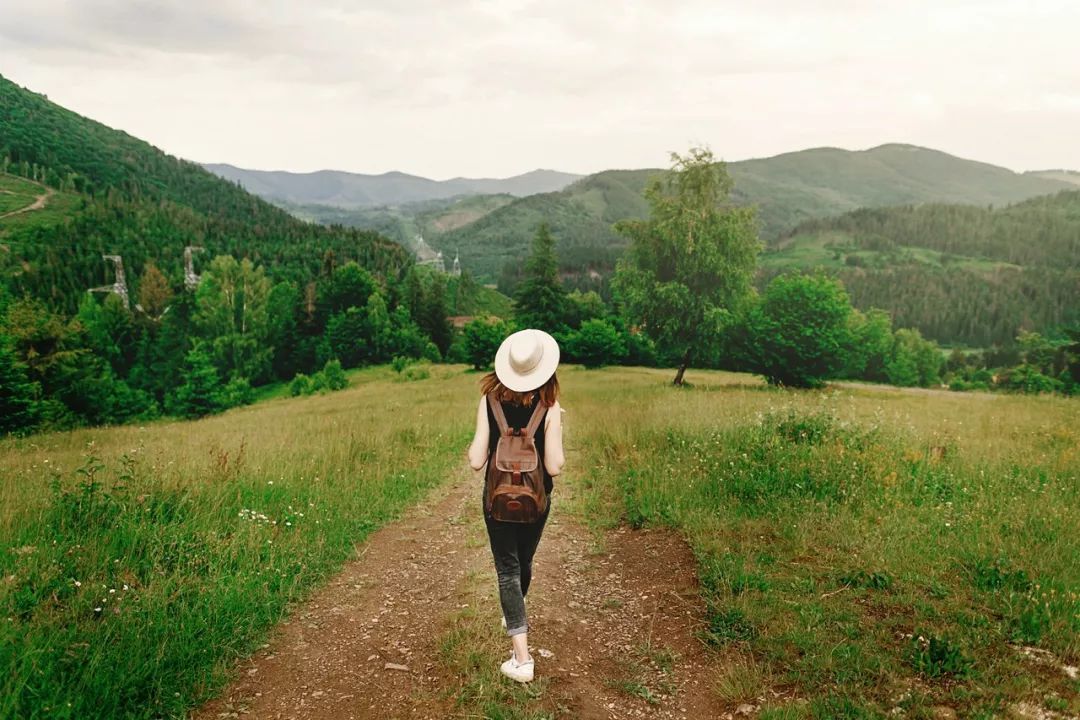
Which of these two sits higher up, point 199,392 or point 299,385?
point 199,392

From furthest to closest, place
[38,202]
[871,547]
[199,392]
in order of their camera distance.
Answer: [38,202], [199,392], [871,547]

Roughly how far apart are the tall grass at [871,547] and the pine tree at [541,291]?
149 feet

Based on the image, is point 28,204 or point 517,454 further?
point 28,204

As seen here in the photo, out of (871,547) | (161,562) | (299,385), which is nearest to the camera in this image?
(161,562)

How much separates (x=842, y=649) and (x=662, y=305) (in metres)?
25.2

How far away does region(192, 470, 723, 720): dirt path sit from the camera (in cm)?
430

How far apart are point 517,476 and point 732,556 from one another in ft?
9.78

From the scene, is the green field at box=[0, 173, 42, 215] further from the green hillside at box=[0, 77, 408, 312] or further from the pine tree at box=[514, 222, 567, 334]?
the pine tree at box=[514, 222, 567, 334]

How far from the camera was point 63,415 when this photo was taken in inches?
1348

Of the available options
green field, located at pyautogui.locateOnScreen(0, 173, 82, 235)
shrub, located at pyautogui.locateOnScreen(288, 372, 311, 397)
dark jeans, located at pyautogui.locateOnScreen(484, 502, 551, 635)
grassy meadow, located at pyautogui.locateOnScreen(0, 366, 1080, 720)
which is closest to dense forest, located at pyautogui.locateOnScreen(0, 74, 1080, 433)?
green field, located at pyautogui.locateOnScreen(0, 173, 82, 235)

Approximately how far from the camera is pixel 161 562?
5.74 m

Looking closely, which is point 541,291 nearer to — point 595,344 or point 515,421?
point 595,344

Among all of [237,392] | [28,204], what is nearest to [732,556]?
[237,392]

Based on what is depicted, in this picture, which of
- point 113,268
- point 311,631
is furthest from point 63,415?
point 113,268
